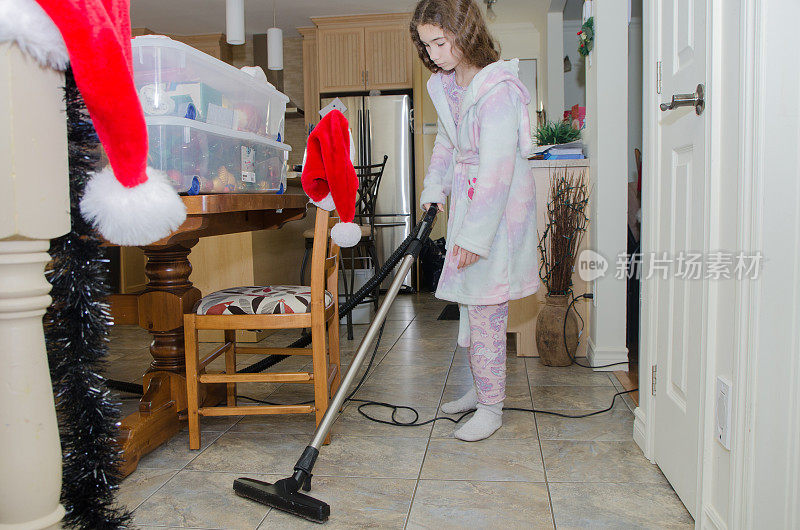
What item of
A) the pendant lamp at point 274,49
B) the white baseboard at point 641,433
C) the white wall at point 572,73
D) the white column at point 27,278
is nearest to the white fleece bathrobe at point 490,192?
the white baseboard at point 641,433

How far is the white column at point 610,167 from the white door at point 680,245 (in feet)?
3.25

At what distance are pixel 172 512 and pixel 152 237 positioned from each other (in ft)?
3.17

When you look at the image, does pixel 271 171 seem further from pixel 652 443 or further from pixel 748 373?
pixel 748 373

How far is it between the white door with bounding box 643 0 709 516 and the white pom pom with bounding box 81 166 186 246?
1.07 meters

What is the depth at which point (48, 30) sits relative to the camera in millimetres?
684

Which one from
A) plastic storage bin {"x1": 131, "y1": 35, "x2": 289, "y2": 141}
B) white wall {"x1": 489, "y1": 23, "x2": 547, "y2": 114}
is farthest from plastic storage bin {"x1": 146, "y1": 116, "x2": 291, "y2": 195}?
white wall {"x1": 489, "y1": 23, "x2": 547, "y2": 114}

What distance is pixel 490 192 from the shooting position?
185cm

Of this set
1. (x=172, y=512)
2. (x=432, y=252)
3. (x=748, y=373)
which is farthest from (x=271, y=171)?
(x=432, y=252)

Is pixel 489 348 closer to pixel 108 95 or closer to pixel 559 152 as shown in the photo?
pixel 559 152

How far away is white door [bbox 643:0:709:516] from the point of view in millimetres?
1379

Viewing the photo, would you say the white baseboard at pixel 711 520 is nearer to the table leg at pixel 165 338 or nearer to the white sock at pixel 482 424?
the white sock at pixel 482 424

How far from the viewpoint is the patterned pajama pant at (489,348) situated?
6.57 ft

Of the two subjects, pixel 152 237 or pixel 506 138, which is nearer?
pixel 152 237

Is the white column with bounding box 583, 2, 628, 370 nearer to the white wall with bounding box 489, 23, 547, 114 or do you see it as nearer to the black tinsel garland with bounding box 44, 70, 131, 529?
the black tinsel garland with bounding box 44, 70, 131, 529
